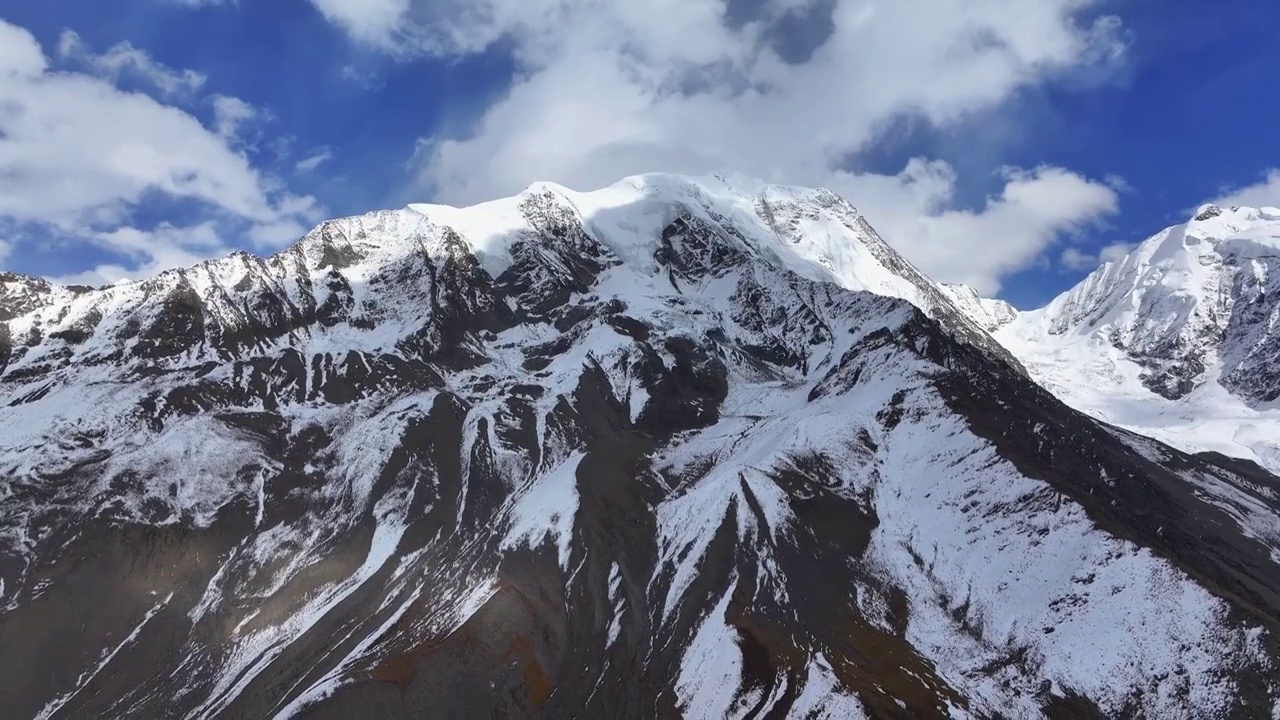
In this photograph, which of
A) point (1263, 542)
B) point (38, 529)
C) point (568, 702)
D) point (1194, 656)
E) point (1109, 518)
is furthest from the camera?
point (1263, 542)

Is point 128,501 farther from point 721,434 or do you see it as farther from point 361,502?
point 721,434

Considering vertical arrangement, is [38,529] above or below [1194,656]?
above

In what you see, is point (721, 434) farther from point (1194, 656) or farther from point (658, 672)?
point (1194, 656)

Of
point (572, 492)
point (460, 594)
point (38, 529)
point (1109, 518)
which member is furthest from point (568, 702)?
point (38, 529)

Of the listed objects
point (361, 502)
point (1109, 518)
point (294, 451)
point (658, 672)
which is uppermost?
point (294, 451)

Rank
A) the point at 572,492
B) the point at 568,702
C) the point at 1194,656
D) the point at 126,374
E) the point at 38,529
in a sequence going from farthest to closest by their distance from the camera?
the point at 126,374 < the point at 572,492 < the point at 38,529 < the point at 568,702 < the point at 1194,656

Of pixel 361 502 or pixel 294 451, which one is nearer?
pixel 361 502
